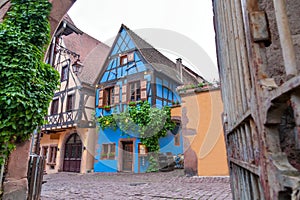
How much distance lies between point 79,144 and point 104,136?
7.14 ft

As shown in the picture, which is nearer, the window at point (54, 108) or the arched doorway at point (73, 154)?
the arched doorway at point (73, 154)

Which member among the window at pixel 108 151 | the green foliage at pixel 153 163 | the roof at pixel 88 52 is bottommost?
the green foliage at pixel 153 163

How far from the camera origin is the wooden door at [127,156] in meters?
12.0

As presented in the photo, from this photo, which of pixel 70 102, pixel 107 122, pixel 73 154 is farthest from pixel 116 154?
pixel 70 102

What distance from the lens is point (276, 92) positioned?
541 millimetres

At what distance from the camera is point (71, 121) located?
501 inches

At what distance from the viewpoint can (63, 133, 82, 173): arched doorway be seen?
44.0 feet

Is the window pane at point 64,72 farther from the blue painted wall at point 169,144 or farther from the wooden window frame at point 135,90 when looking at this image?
the blue painted wall at point 169,144

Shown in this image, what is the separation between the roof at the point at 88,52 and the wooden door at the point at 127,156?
16.9 ft

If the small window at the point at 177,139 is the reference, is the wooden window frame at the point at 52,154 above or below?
below

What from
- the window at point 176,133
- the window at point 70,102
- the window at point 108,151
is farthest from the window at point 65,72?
the window at point 176,133

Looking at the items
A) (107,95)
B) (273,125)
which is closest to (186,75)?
(107,95)

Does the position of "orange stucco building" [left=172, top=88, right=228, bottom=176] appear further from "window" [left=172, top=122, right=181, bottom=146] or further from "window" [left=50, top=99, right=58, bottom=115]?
Result: "window" [left=50, top=99, right=58, bottom=115]

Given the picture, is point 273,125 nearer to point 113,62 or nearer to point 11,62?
point 11,62
